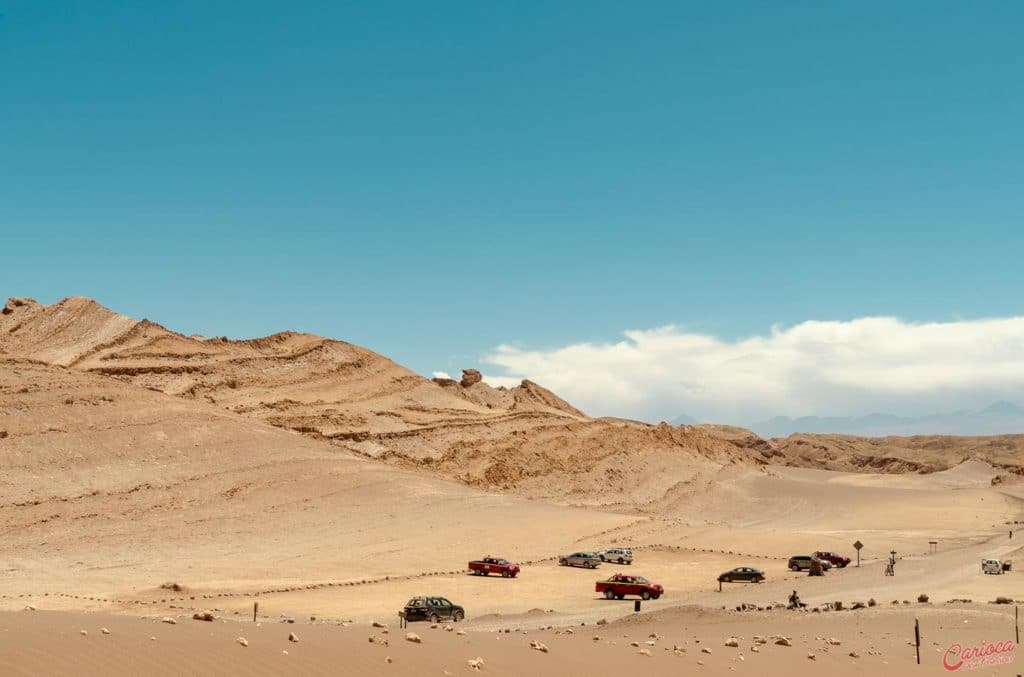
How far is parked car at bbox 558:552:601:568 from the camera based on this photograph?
53.5 metres

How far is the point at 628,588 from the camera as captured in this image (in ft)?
133

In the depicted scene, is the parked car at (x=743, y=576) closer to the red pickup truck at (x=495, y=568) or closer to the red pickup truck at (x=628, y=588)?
the red pickup truck at (x=628, y=588)

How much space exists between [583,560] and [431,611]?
72.1 ft

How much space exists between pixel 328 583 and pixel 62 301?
77579 mm

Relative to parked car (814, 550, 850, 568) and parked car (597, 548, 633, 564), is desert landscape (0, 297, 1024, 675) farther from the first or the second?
parked car (814, 550, 850, 568)

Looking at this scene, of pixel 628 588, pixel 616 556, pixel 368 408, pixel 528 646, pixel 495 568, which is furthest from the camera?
pixel 368 408

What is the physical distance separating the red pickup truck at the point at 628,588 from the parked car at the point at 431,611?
9.73 metres

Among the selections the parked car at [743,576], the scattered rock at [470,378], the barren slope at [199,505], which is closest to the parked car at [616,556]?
the barren slope at [199,505]

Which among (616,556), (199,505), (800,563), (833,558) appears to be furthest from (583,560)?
(199,505)

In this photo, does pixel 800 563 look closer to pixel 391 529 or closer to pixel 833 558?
pixel 833 558

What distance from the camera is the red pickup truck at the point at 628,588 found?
40656 millimetres

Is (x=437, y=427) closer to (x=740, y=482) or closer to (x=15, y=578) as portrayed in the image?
(x=740, y=482)

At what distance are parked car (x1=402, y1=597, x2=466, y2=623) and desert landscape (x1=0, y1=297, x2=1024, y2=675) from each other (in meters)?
1.09

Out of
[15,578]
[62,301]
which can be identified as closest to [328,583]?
[15,578]
